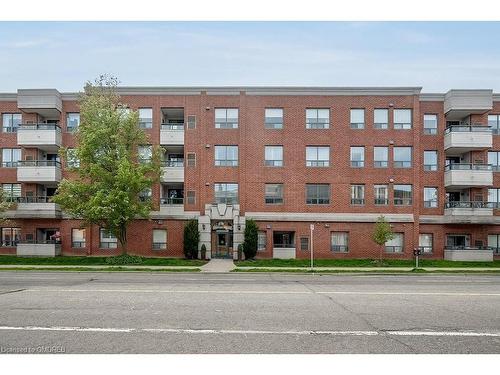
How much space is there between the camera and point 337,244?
34188 mm

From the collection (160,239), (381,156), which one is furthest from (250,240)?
(381,156)

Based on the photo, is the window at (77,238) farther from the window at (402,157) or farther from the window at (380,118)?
the window at (402,157)

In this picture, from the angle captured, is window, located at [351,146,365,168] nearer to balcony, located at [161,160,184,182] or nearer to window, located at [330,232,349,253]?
window, located at [330,232,349,253]

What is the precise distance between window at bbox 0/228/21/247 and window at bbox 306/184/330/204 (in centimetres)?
2267

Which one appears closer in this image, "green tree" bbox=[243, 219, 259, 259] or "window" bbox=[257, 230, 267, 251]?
"green tree" bbox=[243, 219, 259, 259]

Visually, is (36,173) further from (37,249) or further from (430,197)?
(430,197)

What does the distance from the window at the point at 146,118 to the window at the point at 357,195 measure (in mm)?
16316

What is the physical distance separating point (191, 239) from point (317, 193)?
10.1 m

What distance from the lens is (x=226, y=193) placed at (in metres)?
34.6

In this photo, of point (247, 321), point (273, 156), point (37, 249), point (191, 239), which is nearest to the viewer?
point (247, 321)

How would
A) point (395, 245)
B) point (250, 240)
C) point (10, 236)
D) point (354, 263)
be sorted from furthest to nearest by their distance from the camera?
point (10, 236), point (395, 245), point (250, 240), point (354, 263)

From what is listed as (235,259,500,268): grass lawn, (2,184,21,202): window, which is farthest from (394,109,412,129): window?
(2,184,21,202): window

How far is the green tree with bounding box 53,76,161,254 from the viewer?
90.8 ft

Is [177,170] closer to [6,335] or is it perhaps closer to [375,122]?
[375,122]
